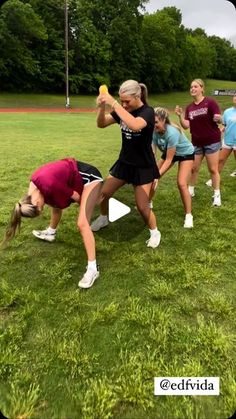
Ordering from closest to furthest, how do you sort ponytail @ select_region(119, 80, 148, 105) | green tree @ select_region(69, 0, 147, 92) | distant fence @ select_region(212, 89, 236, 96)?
1. ponytail @ select_region(119, 80, 148, 105)
2. distant fence @ select_region(212, 89, 236, 96)
3. green tree @ select_region(69, 0, 147, 92)

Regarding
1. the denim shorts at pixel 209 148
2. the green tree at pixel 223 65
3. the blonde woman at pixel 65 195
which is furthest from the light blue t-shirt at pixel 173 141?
the green tree at pixel 223 65

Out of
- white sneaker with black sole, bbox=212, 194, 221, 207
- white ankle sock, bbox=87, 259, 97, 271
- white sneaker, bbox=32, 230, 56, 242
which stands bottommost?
white sneaker, bbox=32, 230, 56, 242

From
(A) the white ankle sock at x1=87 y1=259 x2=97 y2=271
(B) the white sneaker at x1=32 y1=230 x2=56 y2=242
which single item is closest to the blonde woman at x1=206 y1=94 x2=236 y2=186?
(B) the white sneaker at x1=32 y1=230 x2=56 y2=242

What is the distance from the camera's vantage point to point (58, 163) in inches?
142

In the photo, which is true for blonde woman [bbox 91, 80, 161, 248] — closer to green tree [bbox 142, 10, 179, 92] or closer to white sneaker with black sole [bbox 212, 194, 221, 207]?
white sneaker with black sole [bbox 212, 194, 221, 207]

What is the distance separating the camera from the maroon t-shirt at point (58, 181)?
3361 mm

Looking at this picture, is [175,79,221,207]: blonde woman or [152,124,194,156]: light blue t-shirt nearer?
[152,124,194,156]: light blue t-shirt

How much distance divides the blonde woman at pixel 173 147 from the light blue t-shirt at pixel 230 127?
2.35 meters

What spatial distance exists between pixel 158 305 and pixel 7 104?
91.2ft

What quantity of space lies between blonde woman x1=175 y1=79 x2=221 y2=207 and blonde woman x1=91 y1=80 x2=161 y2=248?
170cm

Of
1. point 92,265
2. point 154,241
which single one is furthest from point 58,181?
point 154,241

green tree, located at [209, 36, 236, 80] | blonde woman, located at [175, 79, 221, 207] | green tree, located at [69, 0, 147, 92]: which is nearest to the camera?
blonde woman, located at [175, 79, 221, 207]

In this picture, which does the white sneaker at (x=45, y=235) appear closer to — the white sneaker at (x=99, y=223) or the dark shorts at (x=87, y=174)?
the white sneaker at (x=99, y=223)

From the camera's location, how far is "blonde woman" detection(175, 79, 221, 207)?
18.8 feet
